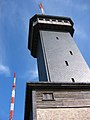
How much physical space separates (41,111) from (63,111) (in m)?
1.54

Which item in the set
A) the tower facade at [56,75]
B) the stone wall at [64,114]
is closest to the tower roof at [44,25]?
the tower facade at [56,75]

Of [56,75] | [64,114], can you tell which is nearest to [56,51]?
[56,75]

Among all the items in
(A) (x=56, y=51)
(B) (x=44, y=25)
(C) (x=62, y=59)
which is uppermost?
(B) (x=44, y=25)

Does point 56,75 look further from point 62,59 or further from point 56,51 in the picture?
point 56,51

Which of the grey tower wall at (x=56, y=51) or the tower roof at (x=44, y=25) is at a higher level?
the tower roof at (x=44, y=25)

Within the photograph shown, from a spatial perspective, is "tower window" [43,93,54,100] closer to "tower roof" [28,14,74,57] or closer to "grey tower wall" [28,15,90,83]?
"grey tower wall" [28,15,90,83]

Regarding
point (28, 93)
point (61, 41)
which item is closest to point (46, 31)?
point (61, 41)

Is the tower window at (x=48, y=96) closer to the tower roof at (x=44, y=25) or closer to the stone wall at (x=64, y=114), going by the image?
the stone wall at (x=64, y=114)

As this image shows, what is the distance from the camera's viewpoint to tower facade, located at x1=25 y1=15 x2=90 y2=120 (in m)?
14.4

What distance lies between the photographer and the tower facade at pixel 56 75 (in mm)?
14430

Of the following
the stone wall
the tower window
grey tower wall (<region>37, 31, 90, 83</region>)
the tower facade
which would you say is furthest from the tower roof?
the stone wall

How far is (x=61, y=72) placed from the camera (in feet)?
64.7

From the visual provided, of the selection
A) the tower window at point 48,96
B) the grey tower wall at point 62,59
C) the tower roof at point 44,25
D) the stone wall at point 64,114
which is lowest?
the stone wall at point 64,114

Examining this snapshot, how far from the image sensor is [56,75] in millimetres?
19281
